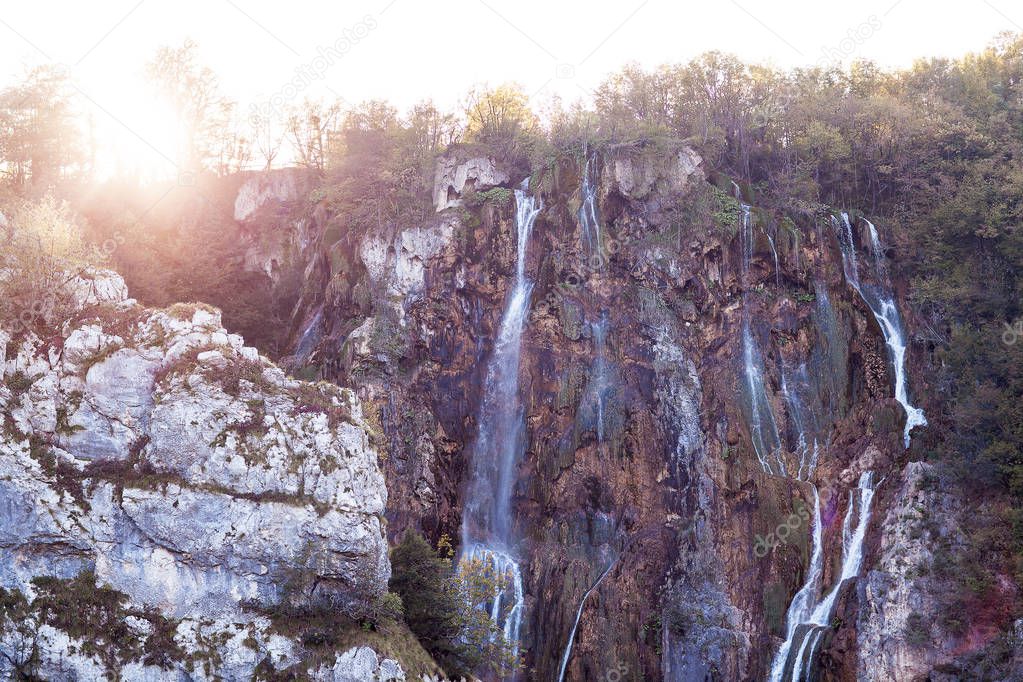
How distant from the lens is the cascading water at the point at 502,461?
117 feet

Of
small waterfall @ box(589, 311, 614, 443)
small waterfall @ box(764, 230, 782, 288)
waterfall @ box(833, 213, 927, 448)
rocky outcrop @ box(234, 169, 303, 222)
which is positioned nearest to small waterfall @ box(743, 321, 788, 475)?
small waterfall @ box(764, 230, 782, 288)

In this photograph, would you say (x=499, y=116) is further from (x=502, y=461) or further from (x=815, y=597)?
(x=815, y=597)

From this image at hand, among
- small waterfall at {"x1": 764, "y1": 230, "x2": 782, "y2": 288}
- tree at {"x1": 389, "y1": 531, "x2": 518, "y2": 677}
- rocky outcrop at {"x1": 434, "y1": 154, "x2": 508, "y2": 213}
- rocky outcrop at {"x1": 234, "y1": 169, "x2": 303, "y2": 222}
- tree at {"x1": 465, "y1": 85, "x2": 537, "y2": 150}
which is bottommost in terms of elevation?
tree at {"x1": 389, "y1": 531, "x2": 518, "y2": 677}

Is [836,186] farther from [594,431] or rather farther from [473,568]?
[473,568]

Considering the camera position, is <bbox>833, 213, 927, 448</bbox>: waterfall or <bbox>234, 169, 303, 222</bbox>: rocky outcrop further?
<bbox>234, 169, 303, 222</bbox>: rocky outcrop

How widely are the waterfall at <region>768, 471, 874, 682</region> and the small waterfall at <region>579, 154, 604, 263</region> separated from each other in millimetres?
12952

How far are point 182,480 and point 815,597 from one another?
69.8 feet

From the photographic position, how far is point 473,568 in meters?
33.5

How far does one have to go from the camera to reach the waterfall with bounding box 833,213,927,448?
37406mm

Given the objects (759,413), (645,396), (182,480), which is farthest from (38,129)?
(759,413)

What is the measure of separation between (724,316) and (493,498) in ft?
37.9

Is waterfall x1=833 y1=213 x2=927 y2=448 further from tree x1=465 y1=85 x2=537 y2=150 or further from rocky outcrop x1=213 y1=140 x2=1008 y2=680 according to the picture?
tree x1=465 y1=85 x2=537 y2=150

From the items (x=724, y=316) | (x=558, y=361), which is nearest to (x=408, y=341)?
(x=558, y=361)

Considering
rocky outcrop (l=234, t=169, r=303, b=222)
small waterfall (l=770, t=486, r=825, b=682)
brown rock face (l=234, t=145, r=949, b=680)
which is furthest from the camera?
rocky outcrop (l=234, t=169, r=303, b=222)
